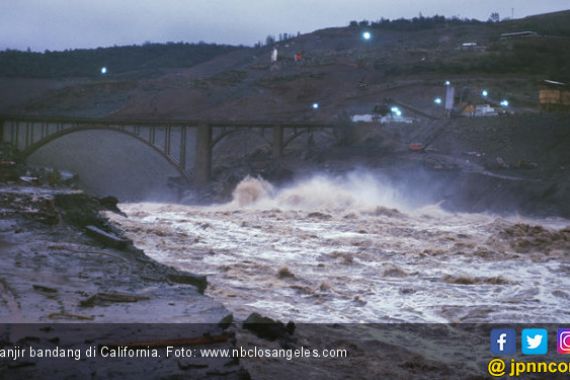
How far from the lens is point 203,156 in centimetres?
6022

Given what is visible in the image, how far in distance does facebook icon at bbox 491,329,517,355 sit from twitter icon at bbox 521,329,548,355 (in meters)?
0.19

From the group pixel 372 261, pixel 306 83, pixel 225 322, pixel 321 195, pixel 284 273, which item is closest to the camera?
pixel 225 322

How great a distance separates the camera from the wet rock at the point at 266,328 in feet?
36.5

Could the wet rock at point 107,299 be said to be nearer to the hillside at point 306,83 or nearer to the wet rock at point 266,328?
the wet rock at point 266,328

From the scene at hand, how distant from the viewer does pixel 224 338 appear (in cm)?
874

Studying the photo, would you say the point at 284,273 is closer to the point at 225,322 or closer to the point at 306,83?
the point at 225,322

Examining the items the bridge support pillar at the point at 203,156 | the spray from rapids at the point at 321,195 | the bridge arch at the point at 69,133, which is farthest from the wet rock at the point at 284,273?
the bridge support pillar at the point at 203,156

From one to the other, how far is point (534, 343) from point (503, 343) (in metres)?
0.78

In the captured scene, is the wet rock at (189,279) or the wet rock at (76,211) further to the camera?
the wet rock at (76,211)

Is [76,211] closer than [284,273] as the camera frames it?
No

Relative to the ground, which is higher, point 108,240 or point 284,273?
point 108,240

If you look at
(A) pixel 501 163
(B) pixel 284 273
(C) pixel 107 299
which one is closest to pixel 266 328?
(C) pixel 107 299

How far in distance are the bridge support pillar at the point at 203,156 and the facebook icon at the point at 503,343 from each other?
48486mm

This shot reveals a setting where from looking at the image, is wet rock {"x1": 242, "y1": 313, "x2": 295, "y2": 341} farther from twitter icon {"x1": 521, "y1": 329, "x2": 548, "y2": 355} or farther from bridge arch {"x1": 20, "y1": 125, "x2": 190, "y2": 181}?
bridge arch {"x1": 20, "y1": 125, "x2": 190, "y2": 181}
